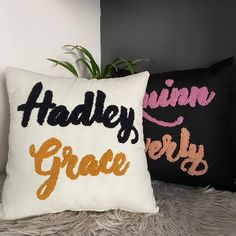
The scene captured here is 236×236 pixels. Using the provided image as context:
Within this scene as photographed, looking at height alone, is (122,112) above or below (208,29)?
below

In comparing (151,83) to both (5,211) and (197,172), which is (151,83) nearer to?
(197,172)

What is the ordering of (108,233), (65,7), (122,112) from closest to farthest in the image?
1. (108,233)
2. (122,112)
3. (65,7)

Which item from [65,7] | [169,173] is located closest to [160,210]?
[169,173]

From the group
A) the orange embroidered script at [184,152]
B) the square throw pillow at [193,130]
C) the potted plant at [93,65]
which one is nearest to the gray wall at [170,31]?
the potted plant at [93,65]

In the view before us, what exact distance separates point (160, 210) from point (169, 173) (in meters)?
0.16

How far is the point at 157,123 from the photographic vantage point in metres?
0.93

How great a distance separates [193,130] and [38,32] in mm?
676

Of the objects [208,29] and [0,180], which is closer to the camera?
[0,180]

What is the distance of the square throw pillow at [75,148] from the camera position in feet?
2.42

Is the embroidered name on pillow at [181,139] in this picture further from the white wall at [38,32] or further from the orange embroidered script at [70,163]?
the white wall at [38,32]

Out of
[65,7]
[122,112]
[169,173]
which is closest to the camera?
[122,112]

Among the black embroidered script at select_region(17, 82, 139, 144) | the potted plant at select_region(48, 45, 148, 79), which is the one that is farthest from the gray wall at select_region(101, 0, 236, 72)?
the black embroidered script at select_region(17, 82, 139, 144)

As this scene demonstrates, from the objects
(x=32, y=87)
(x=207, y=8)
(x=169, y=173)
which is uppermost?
(x=207, y=8)

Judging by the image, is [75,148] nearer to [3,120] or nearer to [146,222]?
[146,222]
